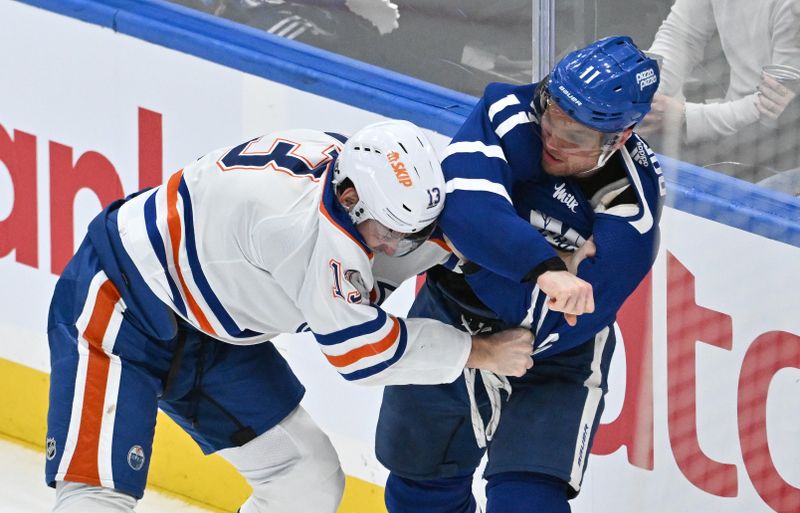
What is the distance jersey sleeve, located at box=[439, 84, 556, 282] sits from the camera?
9.81ft

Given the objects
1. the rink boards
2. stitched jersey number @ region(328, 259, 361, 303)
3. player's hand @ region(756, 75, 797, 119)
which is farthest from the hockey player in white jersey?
player's hand @ region(756, 75, 797, 119)

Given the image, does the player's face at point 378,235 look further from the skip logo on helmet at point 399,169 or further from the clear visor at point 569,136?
the clear visor at point 569,136

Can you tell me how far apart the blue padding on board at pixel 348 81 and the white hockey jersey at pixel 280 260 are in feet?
2.07

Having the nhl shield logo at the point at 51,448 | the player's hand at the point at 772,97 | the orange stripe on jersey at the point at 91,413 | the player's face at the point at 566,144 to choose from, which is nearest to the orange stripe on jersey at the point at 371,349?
the player's face at the point at 566,144

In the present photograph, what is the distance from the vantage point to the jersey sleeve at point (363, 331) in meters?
3.07

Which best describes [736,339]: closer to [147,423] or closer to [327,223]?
[327,223]

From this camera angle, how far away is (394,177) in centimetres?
300

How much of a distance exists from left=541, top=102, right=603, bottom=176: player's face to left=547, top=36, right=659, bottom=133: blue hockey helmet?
0.08 ft

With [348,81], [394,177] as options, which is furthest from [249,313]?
[348,81]

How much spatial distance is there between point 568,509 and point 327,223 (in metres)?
0.78

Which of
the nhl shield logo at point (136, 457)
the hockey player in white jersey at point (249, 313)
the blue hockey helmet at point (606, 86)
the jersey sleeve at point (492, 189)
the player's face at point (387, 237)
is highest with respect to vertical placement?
the blue hockey helmet at point (606, 86)

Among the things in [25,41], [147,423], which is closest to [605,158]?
[147,423]

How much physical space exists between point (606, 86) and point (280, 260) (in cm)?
71

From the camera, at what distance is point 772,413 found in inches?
141
